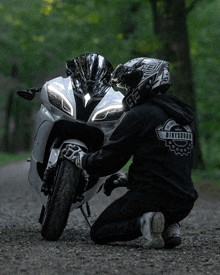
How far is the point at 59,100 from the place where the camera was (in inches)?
171

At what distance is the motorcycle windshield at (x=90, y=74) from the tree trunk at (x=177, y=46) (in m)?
9.40

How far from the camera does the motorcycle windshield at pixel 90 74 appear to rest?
14.7 ft

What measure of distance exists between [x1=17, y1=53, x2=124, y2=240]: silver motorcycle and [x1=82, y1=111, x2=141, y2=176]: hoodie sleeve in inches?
8.1

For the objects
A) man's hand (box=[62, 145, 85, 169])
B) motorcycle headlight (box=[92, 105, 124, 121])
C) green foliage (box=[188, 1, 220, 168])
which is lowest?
green foliage (box=[188, 1, 220, 168])

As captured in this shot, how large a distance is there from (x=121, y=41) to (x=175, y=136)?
12.5 m

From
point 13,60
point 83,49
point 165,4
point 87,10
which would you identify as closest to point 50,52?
point 13,60

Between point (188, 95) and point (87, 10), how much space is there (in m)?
5.68

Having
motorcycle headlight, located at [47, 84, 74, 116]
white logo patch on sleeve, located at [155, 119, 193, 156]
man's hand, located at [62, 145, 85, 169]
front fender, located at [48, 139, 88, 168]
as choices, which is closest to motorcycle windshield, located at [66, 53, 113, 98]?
motorcycle headlight, located at [47, 84, 74, 116]

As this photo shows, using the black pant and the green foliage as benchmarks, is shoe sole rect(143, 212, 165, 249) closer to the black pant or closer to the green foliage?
the black pant

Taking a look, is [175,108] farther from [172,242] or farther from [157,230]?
[172,242]

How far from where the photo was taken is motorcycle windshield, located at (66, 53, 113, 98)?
14.7 ft

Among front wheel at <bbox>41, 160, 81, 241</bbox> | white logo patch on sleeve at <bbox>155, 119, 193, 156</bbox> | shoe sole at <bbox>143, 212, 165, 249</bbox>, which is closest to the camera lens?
shoe sole at <bbox>143, 212, 165, 249</bbox>

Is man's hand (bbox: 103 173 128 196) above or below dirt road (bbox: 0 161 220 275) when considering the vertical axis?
above

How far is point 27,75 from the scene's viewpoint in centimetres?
3281
